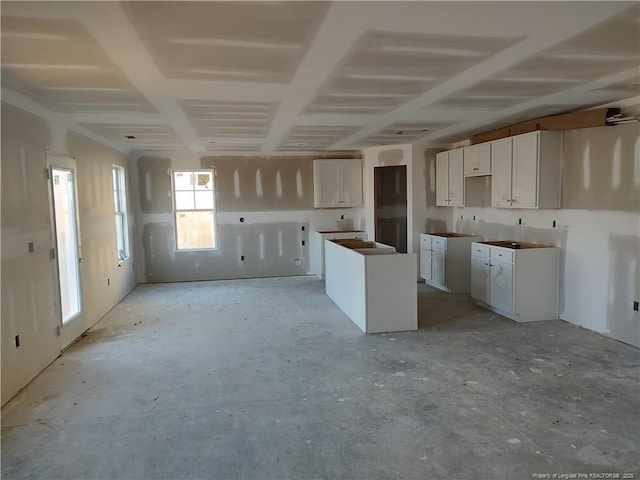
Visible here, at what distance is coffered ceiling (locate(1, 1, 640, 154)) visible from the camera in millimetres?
2229

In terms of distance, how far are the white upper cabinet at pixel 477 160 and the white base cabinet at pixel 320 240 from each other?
2.48 meters

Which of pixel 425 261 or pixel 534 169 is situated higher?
pixel 534 169

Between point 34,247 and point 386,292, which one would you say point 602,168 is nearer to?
point 386,292

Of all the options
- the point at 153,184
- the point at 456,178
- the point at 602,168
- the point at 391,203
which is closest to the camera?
the point at 602,168

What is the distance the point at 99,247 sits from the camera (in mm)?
5820

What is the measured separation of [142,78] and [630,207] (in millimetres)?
4586

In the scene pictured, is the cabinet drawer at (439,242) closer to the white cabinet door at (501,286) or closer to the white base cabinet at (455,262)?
the white base cabinet at (455,262)

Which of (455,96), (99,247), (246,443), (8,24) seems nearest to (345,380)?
(246,443)

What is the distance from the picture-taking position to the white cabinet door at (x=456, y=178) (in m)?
6.78

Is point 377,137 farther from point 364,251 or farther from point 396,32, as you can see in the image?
point 396,32

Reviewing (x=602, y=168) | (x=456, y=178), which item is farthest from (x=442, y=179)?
(x=602, y=168)

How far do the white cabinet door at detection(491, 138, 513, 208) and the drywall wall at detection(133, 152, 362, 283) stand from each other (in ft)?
11.0

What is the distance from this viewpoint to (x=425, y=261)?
24.6 feet

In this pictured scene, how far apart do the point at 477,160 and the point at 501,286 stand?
6.38 ft
